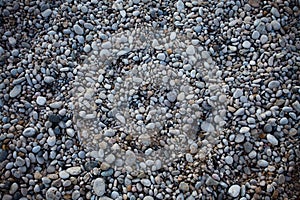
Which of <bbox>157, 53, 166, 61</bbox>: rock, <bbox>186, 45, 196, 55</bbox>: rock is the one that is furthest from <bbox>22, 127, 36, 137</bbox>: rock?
<bbox>186, 45, 196, 55</bbox>: rock

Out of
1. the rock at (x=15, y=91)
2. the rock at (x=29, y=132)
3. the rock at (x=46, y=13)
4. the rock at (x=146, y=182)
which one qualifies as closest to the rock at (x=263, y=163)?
the rock at (x=146, y=182)

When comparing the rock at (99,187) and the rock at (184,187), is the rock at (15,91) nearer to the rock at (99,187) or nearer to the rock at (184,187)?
the rock at (99,187)

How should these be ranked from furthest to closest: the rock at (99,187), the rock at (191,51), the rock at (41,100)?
the rock at (191,51) < the rock at (41,100) < the rock at (99,187)

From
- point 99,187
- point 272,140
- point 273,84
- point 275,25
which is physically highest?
point 275,25

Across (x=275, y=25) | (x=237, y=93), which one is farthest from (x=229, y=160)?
(x=275, y=25)

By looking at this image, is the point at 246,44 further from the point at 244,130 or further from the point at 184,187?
the point at 184,187

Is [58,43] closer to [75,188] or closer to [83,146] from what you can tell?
[83,146]
